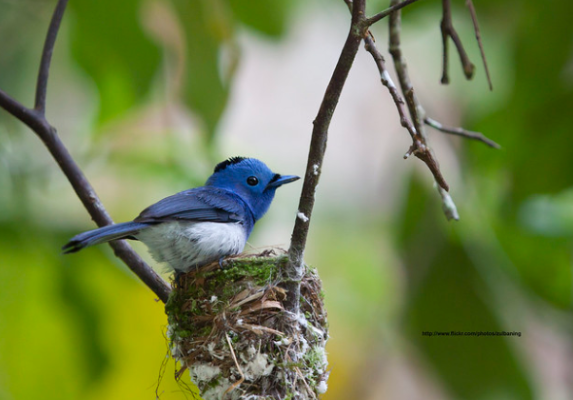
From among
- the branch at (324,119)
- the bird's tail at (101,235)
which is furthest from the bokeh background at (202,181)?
the branch at (324,119)

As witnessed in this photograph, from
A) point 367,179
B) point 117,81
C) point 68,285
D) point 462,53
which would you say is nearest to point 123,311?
point 68,285

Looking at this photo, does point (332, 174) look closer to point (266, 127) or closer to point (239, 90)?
point (266, 127)

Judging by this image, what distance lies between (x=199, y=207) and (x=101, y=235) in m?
0.69

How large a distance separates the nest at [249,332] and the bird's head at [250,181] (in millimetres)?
629

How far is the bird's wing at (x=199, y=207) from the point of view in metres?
2.63

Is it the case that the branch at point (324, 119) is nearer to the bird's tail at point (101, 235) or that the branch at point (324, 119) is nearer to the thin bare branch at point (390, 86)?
the thin bare branch at point (390, 86)

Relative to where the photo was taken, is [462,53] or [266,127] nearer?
[462,53]

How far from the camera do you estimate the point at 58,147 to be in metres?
2.44

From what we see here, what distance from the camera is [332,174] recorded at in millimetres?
4824

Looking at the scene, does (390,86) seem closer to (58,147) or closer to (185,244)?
(185,244)

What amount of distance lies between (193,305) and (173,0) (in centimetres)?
150

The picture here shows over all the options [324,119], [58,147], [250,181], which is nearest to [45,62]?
[58,147]

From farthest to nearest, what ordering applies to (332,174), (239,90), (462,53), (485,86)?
1. (239,90)
2. (332,174)
3. (485,86)
4. (462,53)

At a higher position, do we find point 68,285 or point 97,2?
point 97,2
